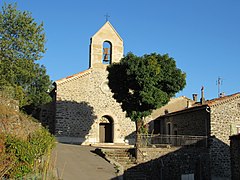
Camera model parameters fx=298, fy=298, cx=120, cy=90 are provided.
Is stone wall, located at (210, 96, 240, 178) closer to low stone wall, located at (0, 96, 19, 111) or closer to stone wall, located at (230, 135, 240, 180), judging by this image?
stone wall, located at (230, 135, 240, 180)

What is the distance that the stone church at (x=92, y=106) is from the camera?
89.0 ft

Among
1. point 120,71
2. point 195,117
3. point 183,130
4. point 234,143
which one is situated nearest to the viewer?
point 234,143

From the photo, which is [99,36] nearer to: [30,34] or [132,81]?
[132,81]

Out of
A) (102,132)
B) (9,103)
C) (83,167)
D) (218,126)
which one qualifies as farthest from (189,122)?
(9,103)

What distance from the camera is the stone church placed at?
27.1 meters

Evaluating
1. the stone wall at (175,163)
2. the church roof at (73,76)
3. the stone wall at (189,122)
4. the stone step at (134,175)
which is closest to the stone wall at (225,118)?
the stone wall at (189,122)

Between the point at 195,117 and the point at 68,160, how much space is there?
1229 cm

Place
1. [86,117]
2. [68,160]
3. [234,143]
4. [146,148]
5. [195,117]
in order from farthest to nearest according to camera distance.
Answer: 1. [86,117]
2. [195,117]
3. [146,148]
4. [234,143]
5. [68,160]

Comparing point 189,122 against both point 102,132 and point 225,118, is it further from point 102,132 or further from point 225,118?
point 102,132

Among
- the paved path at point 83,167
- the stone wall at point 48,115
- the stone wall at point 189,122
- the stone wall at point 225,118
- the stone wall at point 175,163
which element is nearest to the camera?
the paved path at point 83,167

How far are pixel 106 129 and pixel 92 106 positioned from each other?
2839 mm

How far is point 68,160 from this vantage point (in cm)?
1567

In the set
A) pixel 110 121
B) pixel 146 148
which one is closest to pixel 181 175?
pixel 146 148

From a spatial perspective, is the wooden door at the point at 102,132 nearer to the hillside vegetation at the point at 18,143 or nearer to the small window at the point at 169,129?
the small window at the point at 169,129
